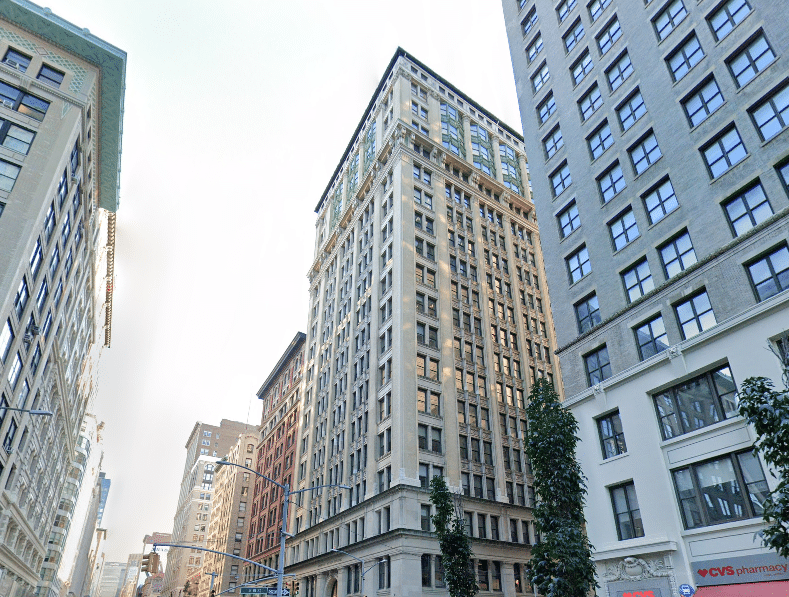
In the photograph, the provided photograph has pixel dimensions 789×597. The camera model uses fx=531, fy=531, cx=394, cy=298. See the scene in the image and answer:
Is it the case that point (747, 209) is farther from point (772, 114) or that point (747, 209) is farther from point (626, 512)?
point (626, 512)

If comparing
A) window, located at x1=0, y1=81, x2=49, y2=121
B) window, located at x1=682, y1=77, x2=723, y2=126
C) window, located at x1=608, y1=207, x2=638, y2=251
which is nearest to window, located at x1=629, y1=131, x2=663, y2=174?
window, located at x1=682, y1=77, x2=723, y2=126

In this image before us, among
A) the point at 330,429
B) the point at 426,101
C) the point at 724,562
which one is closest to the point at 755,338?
the point at 724,562

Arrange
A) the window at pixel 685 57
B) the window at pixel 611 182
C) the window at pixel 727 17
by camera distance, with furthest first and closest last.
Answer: the window at pixel 611 182, the window at pixel 685 57, the window at pixel 727 17

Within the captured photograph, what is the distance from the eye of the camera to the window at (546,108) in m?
38.1

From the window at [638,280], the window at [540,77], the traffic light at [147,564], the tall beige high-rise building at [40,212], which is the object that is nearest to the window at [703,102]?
the window at [638,280]

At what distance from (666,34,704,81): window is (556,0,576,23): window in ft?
38.1

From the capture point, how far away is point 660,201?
2762 cm

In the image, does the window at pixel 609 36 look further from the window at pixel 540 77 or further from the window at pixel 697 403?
the window at pixel 697 403

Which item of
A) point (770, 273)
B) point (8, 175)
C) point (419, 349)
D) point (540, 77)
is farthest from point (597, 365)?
point (8, 175)

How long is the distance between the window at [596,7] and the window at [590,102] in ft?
17.4

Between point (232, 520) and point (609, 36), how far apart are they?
4295 inches

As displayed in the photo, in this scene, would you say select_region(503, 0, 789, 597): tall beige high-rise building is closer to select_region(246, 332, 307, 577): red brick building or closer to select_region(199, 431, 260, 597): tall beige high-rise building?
select_region(246, 332, 307, 577): red brick building

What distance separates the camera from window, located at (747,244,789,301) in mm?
21094

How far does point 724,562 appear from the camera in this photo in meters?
20.3
